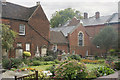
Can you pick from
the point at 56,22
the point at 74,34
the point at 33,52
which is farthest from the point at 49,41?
the point at 56,22

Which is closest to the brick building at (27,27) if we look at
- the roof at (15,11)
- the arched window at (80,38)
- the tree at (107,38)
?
the roof at (15,11)

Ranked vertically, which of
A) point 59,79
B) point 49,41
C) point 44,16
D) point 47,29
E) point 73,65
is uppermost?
point 44,16

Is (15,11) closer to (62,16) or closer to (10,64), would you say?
(10,64)

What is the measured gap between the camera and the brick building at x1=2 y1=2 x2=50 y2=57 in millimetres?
22531

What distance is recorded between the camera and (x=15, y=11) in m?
23.8

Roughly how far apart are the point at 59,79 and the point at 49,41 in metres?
18.3

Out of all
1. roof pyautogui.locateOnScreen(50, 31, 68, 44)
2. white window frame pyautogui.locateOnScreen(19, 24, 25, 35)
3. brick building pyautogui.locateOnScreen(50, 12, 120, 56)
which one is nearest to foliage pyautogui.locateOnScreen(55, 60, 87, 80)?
white window frame pyautogui.locateOnScreen(19, 24, 25, 35)

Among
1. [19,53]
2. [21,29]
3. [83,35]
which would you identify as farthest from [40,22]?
[83,35]

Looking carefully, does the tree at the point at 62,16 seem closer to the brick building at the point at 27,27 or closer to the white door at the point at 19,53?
the brick building at the point at 27,27

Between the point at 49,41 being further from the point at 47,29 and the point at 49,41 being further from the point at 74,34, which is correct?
the point at 74,34

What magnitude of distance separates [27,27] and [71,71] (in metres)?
17.0

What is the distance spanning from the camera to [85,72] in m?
8.77

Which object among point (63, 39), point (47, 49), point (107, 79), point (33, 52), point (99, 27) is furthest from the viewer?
point (99, 27)

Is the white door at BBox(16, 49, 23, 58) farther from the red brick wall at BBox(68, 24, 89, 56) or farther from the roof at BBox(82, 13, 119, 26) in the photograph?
the roof at BBox(82, 13, 119, 26)
